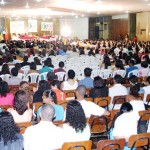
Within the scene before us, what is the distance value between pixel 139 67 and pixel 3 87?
20.2 feet

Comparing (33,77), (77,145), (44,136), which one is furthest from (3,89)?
(33,77)

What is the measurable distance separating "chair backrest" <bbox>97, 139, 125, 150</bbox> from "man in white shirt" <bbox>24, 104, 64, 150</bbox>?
521 millimetres

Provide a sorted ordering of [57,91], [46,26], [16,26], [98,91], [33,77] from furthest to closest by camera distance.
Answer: [46,26] → [16,26] → [33,77] → [98,91] → [57,91]

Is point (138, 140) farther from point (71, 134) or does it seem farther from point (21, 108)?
point (21, 108)

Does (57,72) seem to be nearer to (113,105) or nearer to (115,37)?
(113,105)

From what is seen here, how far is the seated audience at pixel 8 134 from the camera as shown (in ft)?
12.3

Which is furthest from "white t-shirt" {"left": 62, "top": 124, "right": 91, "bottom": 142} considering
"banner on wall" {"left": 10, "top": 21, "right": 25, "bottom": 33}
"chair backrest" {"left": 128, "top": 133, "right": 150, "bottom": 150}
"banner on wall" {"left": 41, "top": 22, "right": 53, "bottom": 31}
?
"banner on wall" {"left": 41, "top": 22, "right": 53, "bottom": 31}

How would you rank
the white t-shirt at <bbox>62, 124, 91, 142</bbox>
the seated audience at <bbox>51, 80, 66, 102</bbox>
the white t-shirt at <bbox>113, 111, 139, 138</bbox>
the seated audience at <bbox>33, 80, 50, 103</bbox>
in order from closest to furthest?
the white t-shirt at <bbox>62, 124, 91, 142</bbox>, the white t-shirt at <bbox>113, 111, 139, 138</bbox>, the seated audience at <bbox>33, 80, 50, 103</bbox>, the seated audience at <bbox>51, 80, 66, 102</bbox>

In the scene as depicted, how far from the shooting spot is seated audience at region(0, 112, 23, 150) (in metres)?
3.76

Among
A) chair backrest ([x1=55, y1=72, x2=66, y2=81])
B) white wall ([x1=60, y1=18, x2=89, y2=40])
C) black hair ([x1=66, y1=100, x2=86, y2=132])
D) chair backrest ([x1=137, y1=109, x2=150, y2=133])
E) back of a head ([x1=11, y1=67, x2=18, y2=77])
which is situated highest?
white wall ([x1=60, y1=18, x2=89, y2=40])

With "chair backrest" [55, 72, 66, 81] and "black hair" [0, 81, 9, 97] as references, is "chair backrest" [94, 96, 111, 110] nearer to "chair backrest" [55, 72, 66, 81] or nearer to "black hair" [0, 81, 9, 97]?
"black hair" [0, 81, 9, 97]

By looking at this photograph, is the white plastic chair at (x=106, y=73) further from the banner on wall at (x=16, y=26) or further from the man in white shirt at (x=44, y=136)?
the banner on wall at (x=16, y=26)

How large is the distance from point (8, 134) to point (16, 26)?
3769 cm

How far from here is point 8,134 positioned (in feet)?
12.4
